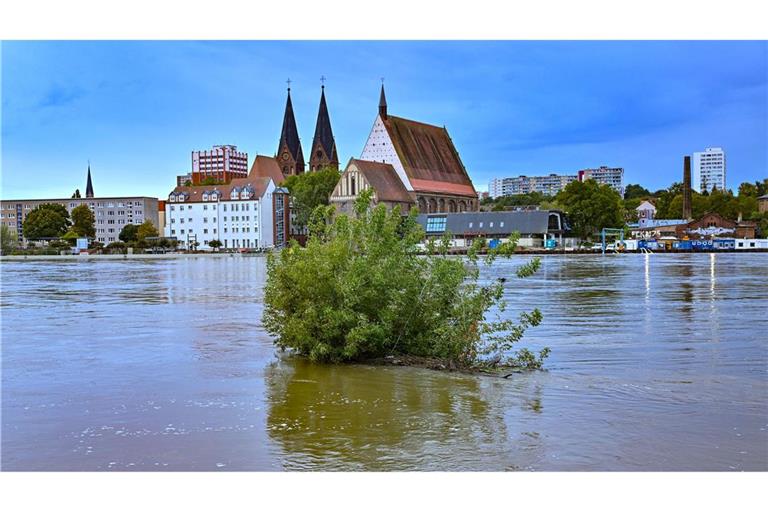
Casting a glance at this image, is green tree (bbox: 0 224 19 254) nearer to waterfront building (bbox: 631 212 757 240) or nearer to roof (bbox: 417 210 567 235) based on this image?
roof (bbox: 417 210 567 235)

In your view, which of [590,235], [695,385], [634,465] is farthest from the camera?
[590,235]

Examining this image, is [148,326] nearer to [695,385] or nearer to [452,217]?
[695,385]

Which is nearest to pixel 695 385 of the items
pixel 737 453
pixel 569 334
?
pixel 737 453

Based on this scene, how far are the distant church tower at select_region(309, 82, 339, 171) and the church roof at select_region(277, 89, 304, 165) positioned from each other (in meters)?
6.08

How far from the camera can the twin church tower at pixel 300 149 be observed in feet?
477

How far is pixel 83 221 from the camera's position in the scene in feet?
467

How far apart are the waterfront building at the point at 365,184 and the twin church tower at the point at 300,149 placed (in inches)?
974

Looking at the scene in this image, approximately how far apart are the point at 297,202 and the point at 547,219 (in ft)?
120

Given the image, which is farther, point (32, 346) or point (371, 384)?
point (32, 346)

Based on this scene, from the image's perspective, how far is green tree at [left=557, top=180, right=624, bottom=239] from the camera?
338ft

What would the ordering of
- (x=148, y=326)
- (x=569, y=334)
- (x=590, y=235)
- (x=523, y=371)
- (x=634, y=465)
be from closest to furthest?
(x=634, y=465)
(x=523, y=371)
(x=569, y=334)
(x=148, y=326)
(x=590, y=235)

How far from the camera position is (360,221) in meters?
13.6

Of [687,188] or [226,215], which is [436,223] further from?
[687,188]

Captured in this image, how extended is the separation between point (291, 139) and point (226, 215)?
31.1m
